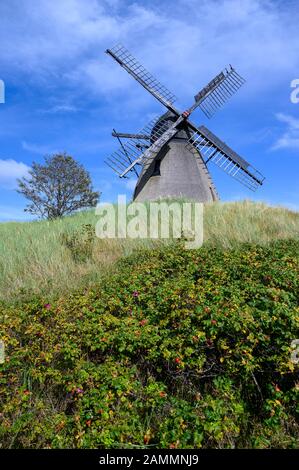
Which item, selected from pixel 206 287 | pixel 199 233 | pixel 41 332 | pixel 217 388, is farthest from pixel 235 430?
pixel 199 233

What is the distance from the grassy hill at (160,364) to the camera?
3012 mm

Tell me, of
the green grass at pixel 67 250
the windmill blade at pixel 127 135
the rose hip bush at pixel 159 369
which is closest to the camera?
the rose hip bush at pixel 159 369

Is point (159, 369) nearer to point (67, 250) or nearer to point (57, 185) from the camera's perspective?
point (67, 250)

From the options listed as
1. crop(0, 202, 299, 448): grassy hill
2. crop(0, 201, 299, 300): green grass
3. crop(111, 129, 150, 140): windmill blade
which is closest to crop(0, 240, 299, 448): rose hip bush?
crop(0, 202, 299, 448): grassy hill

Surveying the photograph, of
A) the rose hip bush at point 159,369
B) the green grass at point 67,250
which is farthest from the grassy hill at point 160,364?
the green grass at point 67,250

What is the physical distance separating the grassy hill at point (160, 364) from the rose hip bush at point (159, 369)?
0.01m

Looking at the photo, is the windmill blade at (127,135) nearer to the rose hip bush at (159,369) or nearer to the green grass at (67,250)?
the green grass at (67,250)

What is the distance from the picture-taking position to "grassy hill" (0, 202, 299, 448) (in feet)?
9.88

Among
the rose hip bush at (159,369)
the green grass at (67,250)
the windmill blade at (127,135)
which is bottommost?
the rose hip bush at (159,369)

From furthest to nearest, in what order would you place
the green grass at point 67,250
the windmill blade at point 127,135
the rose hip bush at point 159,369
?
the windmill blade at point 127,135, the green grass at point 67,250, the rose hip bush at point 159,369

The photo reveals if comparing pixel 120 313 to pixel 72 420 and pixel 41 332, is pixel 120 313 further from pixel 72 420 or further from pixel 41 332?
pixel 72 420

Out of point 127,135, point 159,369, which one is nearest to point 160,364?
point 159,369
